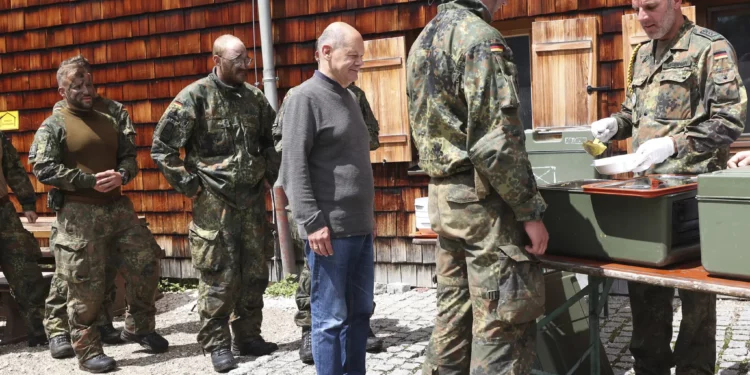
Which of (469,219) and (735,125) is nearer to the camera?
(469,219)

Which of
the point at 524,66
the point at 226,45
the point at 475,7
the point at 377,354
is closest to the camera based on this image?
the point at 475,7

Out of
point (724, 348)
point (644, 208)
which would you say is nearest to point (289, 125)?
point (644, 208)

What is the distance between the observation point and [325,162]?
11.2 feet

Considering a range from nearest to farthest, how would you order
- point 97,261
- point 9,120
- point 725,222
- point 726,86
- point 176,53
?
point 725,222, point 726,86, point 97,261, point 176,53, point 9,120

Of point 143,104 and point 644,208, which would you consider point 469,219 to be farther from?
point 143,104

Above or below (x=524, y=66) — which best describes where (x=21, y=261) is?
below

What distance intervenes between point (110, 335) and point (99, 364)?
0.78 metres

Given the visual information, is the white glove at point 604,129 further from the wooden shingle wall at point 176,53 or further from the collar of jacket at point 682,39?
the wooden shingle wall at point 176,53

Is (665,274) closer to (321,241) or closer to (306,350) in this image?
(321,241)

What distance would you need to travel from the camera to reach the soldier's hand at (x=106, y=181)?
4852 mm

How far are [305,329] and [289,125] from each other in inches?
72.6

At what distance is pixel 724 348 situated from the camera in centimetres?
454

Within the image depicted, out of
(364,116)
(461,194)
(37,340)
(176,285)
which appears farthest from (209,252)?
(176,285)

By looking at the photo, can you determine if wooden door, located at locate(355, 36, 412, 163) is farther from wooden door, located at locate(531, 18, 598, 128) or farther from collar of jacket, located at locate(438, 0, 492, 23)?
collar of jacket, located at locate(438, 0, 492, 23)
